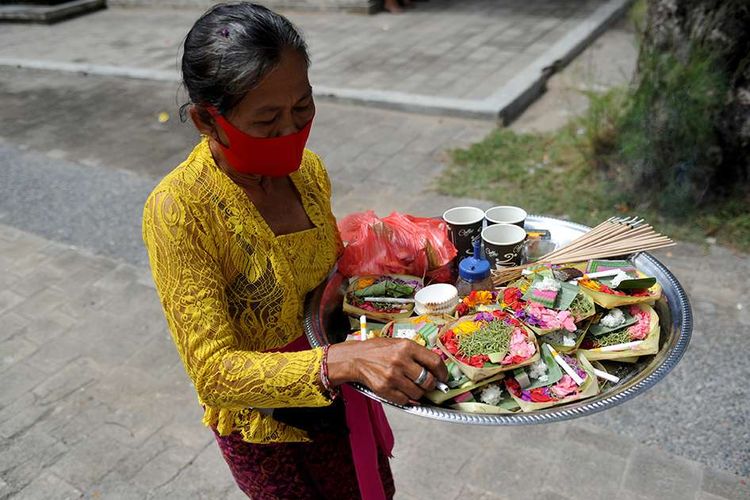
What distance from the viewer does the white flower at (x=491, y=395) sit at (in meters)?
1.36

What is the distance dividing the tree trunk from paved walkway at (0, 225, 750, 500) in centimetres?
78

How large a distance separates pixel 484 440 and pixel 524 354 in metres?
1.56

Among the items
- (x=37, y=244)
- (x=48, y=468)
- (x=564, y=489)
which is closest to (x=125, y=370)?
(x=48, y=468)

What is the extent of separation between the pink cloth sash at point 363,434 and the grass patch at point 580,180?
114 inches

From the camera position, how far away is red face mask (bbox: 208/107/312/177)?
135 centimetres

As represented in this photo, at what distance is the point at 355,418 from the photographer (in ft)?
5.56

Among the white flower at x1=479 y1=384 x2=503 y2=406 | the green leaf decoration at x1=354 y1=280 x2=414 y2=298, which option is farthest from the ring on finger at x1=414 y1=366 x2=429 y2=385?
the green leaf decoration at x1=354 y1=280 x2=414 y2=298

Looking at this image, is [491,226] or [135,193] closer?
[491,226]

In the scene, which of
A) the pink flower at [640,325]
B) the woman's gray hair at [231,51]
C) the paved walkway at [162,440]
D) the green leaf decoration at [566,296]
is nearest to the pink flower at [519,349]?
the green leaf decoration at [566,296]

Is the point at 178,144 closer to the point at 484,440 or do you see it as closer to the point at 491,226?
the point at 484,440

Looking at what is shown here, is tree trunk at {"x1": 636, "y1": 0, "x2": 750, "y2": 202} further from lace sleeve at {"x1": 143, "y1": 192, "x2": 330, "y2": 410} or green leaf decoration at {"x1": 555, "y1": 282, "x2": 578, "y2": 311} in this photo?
lace sleeve at {"x1": 143, "y1": 192, "x2": 330, "y2": 410}

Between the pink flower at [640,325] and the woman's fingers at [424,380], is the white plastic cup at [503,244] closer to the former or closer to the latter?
the pink flower at [640,325]

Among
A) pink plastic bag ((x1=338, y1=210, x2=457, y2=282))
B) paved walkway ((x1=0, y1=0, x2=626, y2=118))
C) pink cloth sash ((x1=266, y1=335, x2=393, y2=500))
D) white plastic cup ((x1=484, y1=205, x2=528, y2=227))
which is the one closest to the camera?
pink cloth sash ((x1=266, y1=335, x2=393, y2=500))

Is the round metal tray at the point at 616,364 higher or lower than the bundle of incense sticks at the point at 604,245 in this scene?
lower
